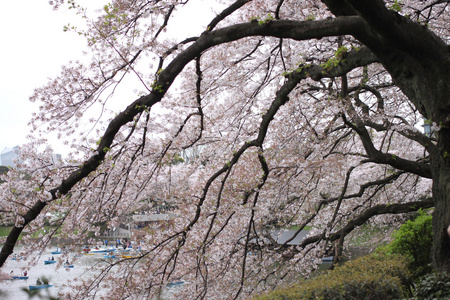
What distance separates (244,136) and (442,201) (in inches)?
121

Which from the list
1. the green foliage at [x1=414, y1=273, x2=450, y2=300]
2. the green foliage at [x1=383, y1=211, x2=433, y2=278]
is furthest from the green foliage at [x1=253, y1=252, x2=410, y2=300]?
the green foliage at [x1=383, y1=211, x2=433, y2=278]

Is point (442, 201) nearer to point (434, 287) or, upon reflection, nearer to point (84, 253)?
point (434, 287)

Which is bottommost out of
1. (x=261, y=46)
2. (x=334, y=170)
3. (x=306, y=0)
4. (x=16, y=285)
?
(x=16, y=285)

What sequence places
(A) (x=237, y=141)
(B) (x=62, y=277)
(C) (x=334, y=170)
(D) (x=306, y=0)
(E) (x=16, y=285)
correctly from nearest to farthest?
(D) (x=306, y=0), (A) (x=237, y=141), (C) (x=334, y=170), (E) (x=16, y=285), (B) (x=62, y=277)

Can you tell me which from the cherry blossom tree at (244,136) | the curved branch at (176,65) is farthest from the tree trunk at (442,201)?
the curved branch at (176,65)

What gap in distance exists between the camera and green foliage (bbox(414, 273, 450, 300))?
117 inches

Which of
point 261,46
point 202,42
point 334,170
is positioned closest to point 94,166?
point 202,42

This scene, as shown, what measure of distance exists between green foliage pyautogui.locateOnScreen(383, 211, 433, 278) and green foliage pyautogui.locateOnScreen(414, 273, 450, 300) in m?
2.85

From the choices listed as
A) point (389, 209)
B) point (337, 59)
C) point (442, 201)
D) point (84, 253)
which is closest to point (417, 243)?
point (389, 209)

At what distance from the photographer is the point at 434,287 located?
10.2 ft

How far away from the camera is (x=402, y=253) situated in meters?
6.19

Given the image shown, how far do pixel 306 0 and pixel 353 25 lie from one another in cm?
280

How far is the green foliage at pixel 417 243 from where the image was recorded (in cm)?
599

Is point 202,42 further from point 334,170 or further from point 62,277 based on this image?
point 62,277
